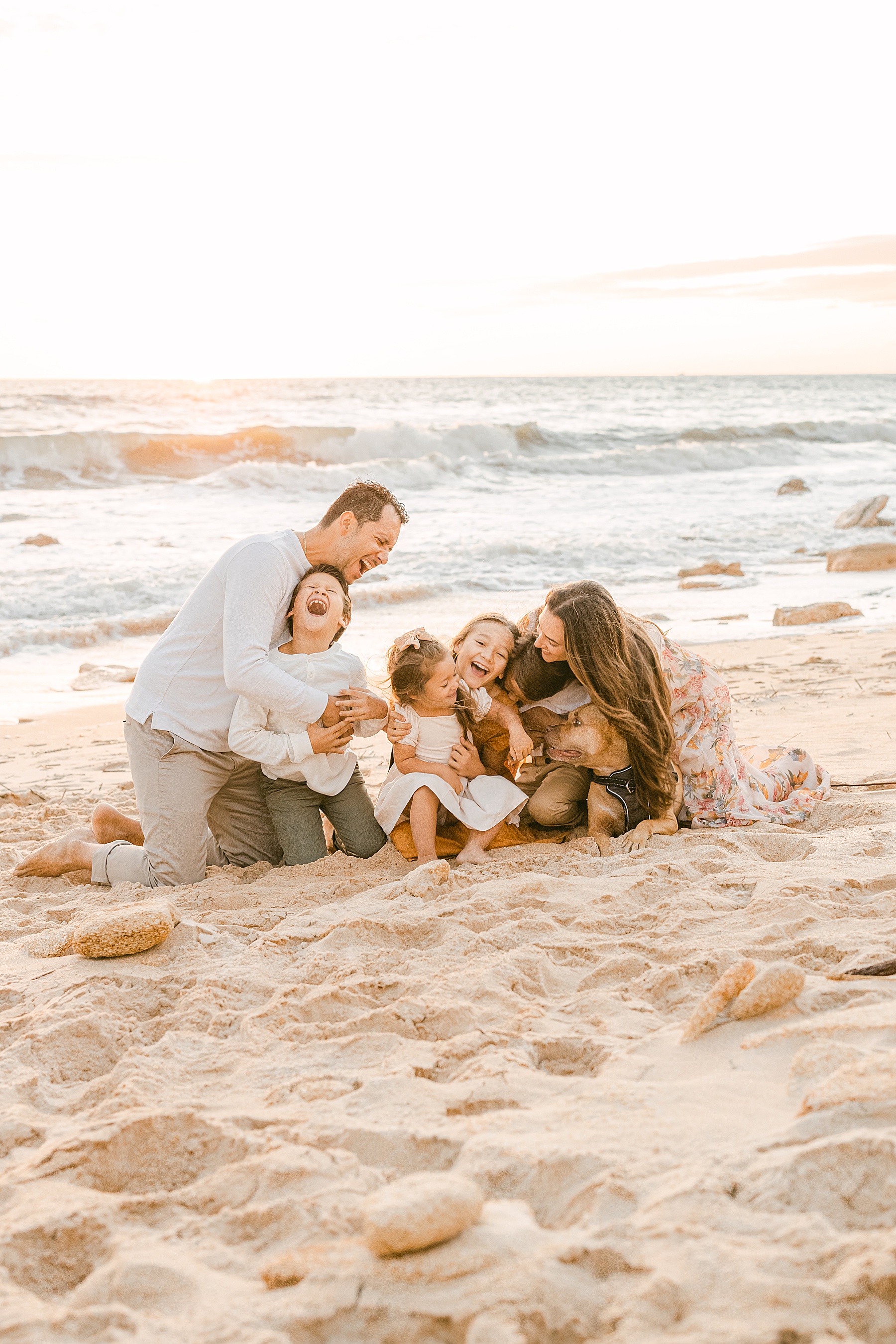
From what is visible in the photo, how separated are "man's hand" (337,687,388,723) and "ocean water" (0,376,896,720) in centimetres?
376

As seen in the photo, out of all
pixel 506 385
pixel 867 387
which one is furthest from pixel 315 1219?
pixel 867 387

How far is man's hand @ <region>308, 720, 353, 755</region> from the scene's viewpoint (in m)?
3.74

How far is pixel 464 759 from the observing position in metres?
3.92

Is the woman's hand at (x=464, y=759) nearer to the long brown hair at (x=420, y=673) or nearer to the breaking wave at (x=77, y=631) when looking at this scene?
the long brown hair at (x=420, y=673)

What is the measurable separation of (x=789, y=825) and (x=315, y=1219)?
2719mm

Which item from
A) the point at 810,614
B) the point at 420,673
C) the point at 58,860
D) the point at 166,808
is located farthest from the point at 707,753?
the point at 810,614

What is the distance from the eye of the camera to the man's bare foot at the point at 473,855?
377 cm

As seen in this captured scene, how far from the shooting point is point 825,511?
1677 centimetres

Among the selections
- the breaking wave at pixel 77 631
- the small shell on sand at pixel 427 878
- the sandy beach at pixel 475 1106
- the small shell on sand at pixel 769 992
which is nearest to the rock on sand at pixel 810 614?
the breaking wave at pixel 77 631

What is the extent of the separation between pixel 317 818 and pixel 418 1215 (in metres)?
2.52

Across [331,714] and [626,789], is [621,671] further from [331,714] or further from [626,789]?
[331,714]

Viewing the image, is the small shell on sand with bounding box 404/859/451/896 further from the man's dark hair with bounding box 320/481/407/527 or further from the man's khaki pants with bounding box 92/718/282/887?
the man's dark hair with bounding box 320/481/407/527

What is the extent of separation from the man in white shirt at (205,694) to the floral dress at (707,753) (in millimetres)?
1194

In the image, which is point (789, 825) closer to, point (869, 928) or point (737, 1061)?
point (869, 928)
